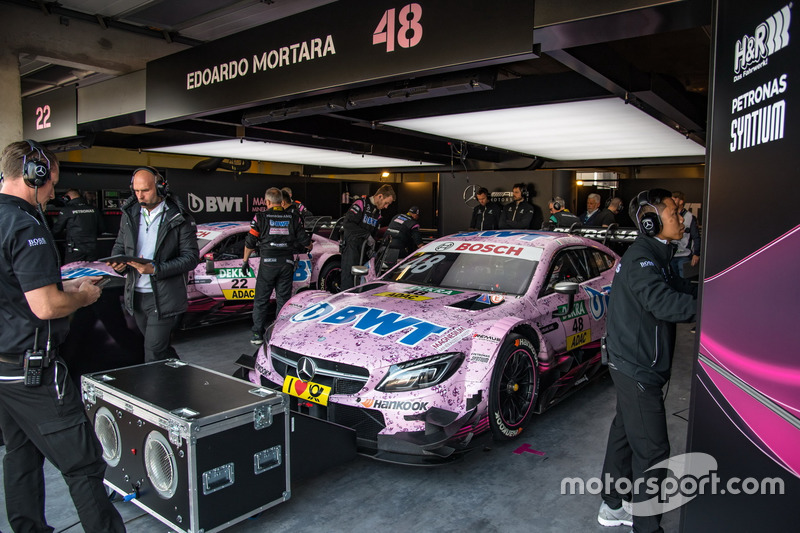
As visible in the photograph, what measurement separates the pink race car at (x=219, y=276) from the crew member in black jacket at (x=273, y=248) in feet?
1.80

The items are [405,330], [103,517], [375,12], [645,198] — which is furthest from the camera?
[375,12]

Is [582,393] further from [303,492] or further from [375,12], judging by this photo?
[375,12]

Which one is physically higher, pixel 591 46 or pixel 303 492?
pixel 591 46

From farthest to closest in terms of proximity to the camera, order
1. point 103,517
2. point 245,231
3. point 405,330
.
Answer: point 245,231 < point 405,330 < point 103,517

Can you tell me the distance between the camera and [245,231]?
24.9 ft

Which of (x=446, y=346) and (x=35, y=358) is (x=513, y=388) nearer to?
(x=446, y=346)

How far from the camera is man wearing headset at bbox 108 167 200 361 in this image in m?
3.92

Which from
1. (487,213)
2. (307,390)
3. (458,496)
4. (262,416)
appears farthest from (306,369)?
(487,213)

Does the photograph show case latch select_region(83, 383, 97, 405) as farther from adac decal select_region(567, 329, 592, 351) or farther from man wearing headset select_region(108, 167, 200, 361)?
adac decal select_region(567, 329, 592, 351)

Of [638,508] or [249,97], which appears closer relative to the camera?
[638,508]

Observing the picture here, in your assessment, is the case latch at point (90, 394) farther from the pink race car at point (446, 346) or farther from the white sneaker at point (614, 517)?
the white sneaker at point (614, 517)

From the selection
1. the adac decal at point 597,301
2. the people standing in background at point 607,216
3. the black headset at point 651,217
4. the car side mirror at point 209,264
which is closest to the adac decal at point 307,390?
the black headset at point 651,217

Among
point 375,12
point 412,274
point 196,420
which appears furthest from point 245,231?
point 196,420

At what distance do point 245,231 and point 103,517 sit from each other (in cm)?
546
